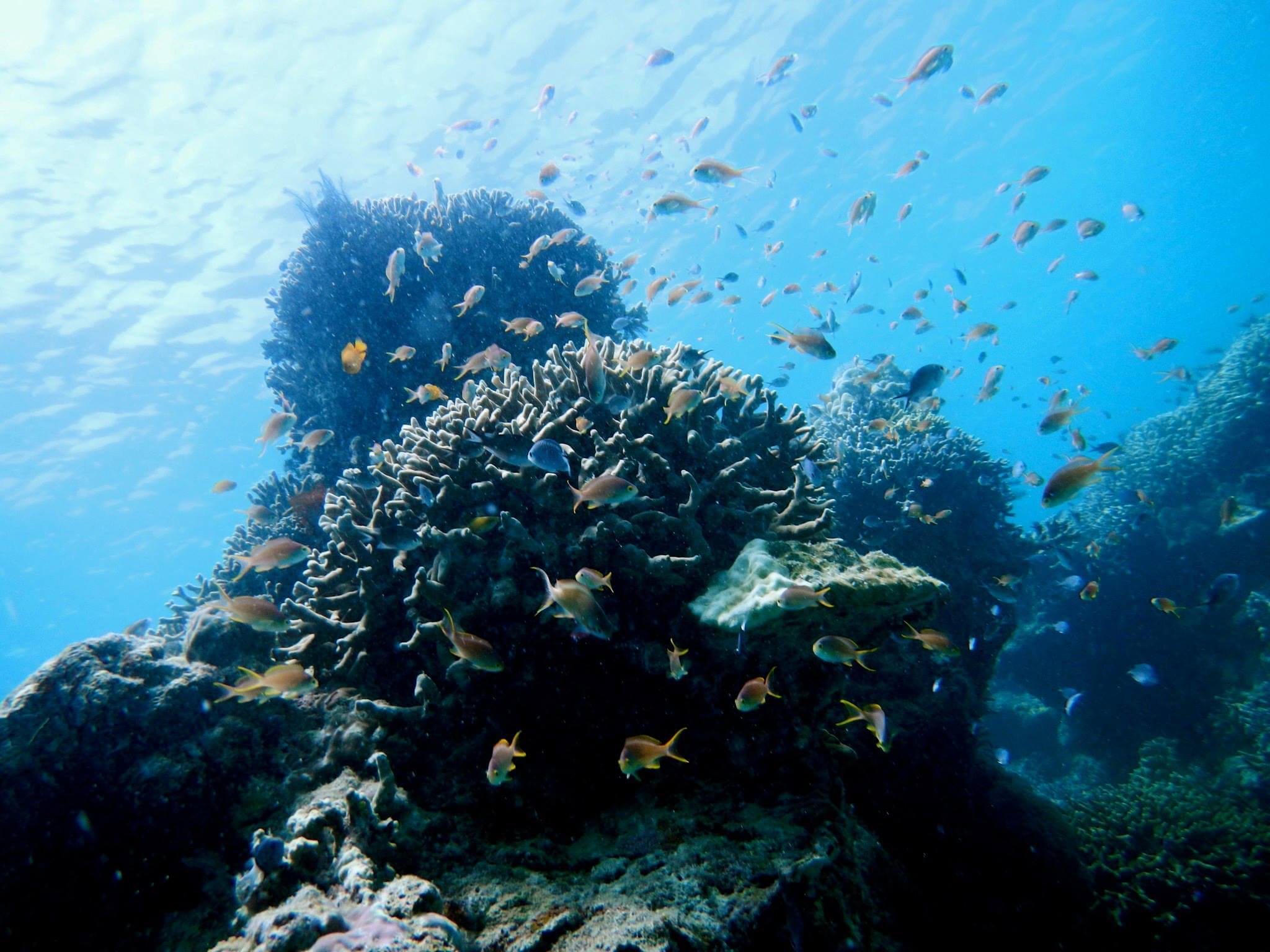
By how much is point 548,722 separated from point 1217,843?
25.9 ft

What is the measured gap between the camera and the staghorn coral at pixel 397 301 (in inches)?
339

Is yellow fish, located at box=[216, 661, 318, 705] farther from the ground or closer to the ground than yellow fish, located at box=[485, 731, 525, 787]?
farther from the ground

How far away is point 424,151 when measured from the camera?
20.5 metres

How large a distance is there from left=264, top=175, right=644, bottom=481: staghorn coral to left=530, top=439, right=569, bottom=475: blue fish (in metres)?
5.15

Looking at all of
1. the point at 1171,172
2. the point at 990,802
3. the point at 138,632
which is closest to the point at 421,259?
the point at 138,632

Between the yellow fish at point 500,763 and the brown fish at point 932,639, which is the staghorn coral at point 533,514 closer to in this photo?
the yellow fish at point 500,763

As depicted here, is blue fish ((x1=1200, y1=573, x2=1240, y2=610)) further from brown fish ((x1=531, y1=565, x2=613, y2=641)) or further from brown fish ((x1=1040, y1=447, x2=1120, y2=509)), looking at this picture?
brown fish ((x1=531, y1=565, x2=613, y2=641))

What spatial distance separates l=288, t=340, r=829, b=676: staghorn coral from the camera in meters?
3.80

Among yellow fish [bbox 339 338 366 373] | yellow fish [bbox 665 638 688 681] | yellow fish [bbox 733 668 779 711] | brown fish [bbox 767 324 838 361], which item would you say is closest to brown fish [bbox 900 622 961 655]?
yellow fish [bbox 733 668 779 711]

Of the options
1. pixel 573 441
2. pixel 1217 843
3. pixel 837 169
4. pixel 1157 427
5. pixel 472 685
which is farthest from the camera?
pixel 837 169

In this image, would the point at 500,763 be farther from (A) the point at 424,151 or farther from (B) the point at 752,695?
(A) the point at 424,151

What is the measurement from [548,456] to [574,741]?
76.3 inches

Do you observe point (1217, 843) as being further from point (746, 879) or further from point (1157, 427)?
point (1157, 427)

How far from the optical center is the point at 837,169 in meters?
33.6
